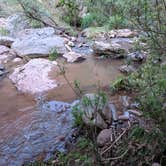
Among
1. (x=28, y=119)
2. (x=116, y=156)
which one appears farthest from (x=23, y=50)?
(x=116, y=156)

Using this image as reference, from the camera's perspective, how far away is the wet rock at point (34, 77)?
5.66 metres

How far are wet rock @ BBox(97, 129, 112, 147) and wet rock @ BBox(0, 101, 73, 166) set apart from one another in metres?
0.45

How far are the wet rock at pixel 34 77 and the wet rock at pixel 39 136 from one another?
92 cm

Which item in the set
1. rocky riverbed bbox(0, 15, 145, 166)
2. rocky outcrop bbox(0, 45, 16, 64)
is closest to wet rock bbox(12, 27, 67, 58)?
rocky riverbed bbox(0, 15, 145, 166)

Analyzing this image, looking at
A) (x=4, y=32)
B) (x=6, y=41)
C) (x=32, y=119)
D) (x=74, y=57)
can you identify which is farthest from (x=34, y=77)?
(x=4, y=32)

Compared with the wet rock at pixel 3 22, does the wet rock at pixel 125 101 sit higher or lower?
higher

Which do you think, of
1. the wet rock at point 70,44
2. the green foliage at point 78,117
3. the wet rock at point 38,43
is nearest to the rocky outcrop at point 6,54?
the wet rock at point 38,43

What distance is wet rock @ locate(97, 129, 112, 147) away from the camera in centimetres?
324

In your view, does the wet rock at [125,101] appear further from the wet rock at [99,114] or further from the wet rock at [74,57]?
the wet rock at [74,57]

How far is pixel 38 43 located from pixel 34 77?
2.61m

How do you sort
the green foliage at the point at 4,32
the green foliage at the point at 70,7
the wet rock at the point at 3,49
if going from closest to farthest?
the green foliage at the point at 70,7
the wet rock at the point at 3,49
the green foliage at the point at 4,32

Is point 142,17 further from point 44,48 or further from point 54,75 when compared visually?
point 44,48

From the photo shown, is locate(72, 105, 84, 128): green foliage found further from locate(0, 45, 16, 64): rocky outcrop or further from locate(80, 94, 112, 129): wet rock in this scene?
locate(0, 45, 16, 64): rocky outcrop

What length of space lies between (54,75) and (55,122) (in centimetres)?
201
